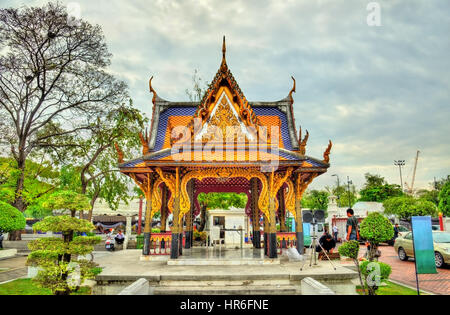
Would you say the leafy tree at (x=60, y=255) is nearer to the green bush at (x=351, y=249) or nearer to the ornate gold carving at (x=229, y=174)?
the ornate gold carving at (x=229, y=174)

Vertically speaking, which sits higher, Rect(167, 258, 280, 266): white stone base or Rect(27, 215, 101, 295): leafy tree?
Rect(27, 215, 101, 295): leafy tree

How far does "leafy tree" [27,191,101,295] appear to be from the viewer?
623cm

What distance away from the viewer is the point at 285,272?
24.4ft

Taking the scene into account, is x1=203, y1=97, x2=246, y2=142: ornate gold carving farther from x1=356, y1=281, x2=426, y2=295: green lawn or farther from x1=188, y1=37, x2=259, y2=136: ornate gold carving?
x1=356, y1=281, x2=426, y2=295: green lawn

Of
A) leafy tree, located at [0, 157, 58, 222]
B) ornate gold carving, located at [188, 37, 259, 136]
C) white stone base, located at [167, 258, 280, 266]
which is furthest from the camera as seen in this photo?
leafy tree, located at [0, 157, 58, 222]

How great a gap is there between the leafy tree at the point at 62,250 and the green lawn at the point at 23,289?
0.86 m

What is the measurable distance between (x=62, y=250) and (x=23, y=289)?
10.3 feet

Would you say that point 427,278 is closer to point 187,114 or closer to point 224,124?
point 224,124

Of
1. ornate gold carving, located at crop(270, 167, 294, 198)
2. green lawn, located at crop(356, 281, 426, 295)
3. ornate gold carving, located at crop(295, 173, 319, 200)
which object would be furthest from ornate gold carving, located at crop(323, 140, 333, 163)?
green lawn, located at crop(356, 281, 426, 295)

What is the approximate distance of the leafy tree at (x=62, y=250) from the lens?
20.4ft

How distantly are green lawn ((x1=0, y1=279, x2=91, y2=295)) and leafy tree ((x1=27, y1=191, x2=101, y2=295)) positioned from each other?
86cm

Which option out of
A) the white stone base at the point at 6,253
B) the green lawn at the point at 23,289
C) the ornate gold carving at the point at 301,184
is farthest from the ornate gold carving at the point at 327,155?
the white stone base at the point at 6,253

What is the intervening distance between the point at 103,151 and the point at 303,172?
18.6 meters
